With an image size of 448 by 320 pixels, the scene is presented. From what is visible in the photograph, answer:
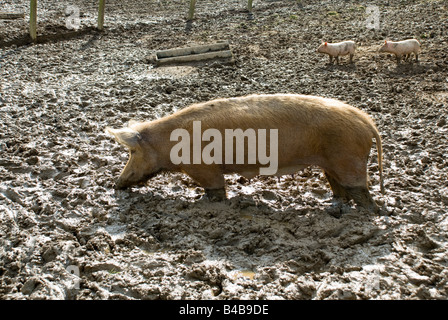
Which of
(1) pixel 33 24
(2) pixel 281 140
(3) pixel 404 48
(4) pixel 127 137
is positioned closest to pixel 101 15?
(1) pixel 33 24

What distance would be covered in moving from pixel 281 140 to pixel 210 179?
80 centimetres

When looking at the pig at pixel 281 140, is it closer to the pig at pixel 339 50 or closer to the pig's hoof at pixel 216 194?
the pig's hoof at pixel 216 194

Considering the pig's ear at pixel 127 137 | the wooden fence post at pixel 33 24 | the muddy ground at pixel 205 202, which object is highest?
the wooden fence post at pixel 33 24

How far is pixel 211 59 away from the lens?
955cm

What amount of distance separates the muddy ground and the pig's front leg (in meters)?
0.11

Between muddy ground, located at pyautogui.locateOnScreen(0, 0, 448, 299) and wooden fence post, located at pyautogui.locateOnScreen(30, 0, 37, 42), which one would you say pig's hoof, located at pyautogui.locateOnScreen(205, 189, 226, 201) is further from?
wooden fence post, located at pyautogui.locateOnScreen(30, 0, 37, 42)

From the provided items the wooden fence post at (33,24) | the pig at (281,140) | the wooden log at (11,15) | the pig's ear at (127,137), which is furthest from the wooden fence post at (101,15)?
the pig's ear at (127,137)

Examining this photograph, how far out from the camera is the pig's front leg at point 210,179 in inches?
183

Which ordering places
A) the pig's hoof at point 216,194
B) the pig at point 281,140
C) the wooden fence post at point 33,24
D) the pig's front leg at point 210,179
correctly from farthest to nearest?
the wooden fence post at point 33,24
the pig's hoof at point 216,194
the pig's front leg at point 210,179
the pig at point 281,140

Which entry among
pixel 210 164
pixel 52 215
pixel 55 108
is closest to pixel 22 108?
pixel 55 108

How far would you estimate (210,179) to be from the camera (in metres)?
4.69

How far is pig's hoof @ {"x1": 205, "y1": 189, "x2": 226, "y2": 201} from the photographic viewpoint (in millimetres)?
4758

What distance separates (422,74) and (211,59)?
3.95 metres

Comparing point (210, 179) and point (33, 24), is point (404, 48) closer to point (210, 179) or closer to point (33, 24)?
point (210, 179)
